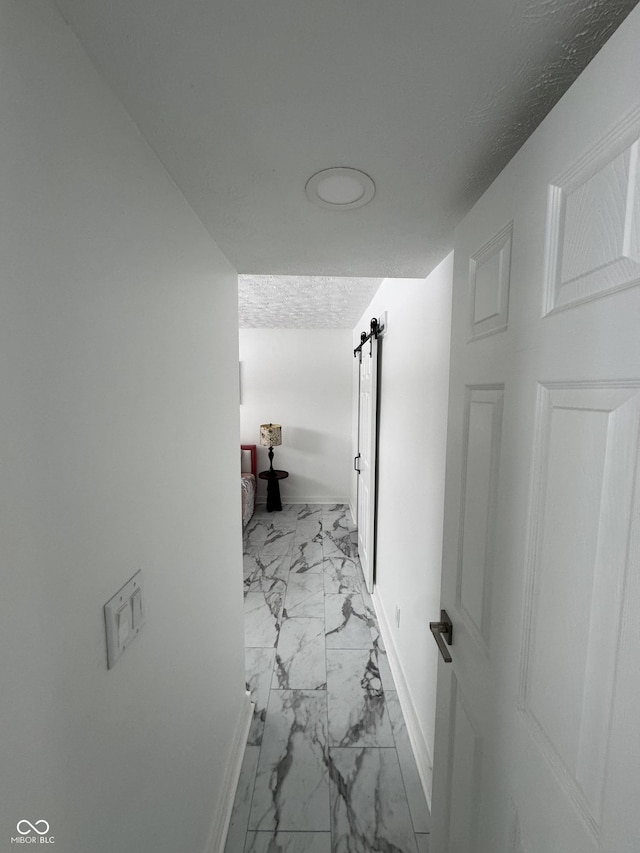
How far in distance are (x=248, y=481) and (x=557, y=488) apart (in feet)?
12.8

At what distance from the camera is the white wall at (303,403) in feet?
15.4

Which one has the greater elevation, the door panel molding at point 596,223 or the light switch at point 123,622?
the door panel molding at point 596,223

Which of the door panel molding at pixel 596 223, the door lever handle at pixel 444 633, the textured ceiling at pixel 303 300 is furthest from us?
the textured ceiling at pixel 303 300

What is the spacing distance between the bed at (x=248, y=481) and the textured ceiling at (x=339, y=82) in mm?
3063

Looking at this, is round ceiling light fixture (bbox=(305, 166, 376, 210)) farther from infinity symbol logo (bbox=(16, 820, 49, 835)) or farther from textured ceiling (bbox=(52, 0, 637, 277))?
infinity symbol logo (bbox=(16, 820, 49, 835))

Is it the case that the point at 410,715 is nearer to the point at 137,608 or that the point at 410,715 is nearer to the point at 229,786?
the point at 229,786

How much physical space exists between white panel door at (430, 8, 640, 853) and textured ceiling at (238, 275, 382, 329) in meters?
1.89

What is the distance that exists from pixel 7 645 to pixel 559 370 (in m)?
0.82

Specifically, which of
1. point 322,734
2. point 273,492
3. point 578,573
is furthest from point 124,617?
point 273,492

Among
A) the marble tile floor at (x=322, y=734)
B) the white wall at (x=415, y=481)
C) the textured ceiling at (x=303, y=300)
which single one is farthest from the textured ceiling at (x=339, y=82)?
the marble tile floor at (x=322, y=734)

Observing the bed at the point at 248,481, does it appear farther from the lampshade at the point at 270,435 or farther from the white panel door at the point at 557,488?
the white panel door at the point at 557,488

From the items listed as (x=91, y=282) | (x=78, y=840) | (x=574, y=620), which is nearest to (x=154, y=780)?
(x=78, y=840)

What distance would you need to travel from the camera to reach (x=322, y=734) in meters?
1.63

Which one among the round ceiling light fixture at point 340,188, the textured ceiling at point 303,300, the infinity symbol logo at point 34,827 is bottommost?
the infinity symbol logo at point 34,827
